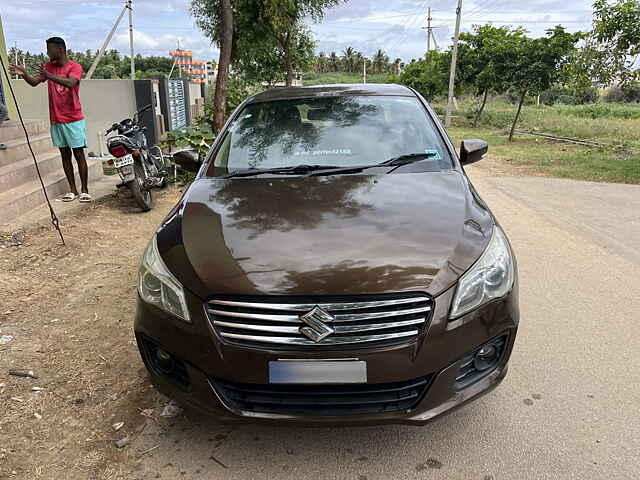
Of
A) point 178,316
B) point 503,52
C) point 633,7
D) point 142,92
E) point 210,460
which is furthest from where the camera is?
point 503,52

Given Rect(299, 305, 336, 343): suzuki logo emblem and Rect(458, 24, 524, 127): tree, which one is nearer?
Rect(299, 305, 336, 343): suzuki logo emblem

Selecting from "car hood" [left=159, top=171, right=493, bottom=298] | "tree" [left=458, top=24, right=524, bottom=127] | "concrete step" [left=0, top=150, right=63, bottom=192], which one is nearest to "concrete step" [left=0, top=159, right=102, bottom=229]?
"concrete step" [left=0, top=150, right=63, bottom=192]

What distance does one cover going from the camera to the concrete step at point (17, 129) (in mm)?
7508

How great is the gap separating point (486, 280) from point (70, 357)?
8.15ft

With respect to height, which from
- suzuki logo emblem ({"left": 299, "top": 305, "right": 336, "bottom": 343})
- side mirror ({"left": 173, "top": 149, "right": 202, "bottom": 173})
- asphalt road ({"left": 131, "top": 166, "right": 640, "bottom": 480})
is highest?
side mirror ({"left": 173, "top": 149, "right": 202, "bottom": 173})

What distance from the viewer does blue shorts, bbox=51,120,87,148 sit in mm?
6234

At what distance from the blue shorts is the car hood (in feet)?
13.1

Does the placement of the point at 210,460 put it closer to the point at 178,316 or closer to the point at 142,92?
the point at 178,316

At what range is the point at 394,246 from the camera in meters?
2.30

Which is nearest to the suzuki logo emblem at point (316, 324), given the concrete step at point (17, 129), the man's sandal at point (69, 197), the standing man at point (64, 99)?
the standing man at point (64, 99)

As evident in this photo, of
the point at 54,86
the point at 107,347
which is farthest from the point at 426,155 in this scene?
the point at 54,86

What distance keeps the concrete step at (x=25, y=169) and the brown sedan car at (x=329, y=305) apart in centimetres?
Answer: 460

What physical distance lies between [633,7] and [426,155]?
912 centimetres

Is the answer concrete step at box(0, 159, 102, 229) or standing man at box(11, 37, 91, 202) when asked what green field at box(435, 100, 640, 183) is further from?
concrete step at box(0, 159, 102, 229)
